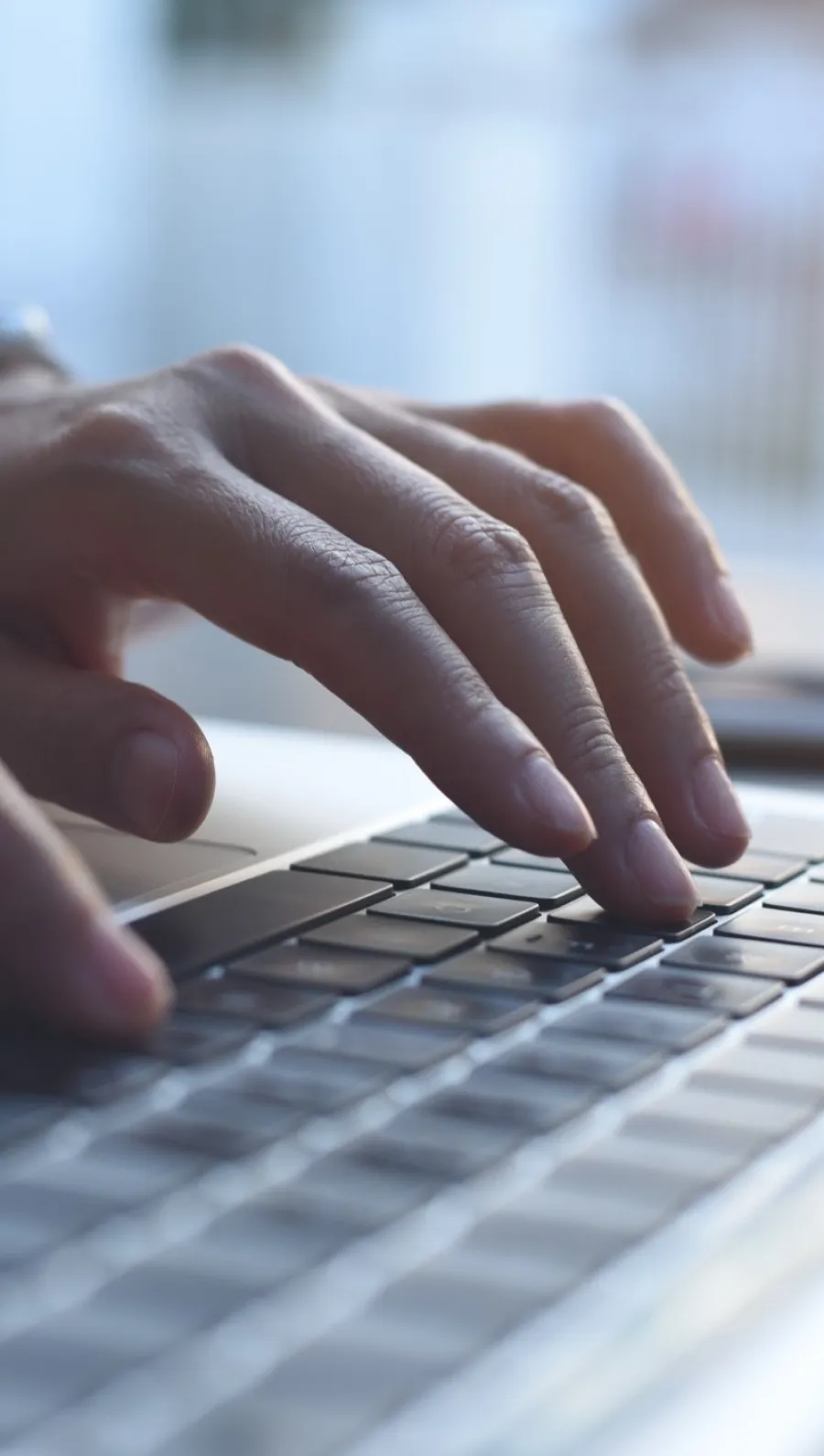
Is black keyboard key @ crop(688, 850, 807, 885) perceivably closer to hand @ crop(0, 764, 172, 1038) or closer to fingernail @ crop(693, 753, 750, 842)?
fingernail @ crop(693, 753, 750, 842)

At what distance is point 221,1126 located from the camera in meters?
0.32

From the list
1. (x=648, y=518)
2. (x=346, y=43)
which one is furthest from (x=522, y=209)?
(x=648, y=518)

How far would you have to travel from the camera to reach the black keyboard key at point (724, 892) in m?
0.52

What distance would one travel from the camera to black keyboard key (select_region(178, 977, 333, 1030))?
378mm

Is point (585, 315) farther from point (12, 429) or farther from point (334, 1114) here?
point (334, 1114)

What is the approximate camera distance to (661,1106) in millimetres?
340

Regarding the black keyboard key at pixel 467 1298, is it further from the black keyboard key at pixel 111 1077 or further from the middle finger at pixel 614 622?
the middle finger at pixel 614 622

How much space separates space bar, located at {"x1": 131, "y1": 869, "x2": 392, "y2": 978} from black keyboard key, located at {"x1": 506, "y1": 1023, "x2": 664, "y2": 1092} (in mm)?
92

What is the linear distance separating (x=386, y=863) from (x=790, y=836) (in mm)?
162

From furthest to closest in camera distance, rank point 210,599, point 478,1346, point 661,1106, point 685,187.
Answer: point 685,187 < point 210,599 < point 661,1106 < point 478,1346

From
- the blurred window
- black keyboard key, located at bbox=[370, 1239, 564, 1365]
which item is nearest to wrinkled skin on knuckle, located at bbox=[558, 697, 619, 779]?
black keyboard key, located at bbox=[370, 1239, 564, 1365]

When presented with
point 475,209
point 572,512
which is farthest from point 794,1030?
point 475,209

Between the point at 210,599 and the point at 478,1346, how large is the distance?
1.36ft

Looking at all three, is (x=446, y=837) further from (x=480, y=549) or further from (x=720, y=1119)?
(x=720, y=1119)
